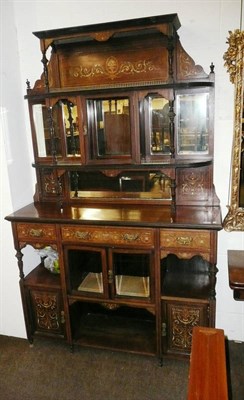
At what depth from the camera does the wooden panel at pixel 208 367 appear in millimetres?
1200

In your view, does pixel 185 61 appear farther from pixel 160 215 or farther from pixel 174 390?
pixel 174 390

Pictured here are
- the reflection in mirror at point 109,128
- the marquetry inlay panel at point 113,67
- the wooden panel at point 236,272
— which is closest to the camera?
the wooden panel at point 236,272

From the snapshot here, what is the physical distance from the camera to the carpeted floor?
2.02 metres

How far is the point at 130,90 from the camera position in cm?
203

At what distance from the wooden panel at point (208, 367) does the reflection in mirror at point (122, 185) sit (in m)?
1.04

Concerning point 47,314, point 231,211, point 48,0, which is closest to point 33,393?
point 47,314

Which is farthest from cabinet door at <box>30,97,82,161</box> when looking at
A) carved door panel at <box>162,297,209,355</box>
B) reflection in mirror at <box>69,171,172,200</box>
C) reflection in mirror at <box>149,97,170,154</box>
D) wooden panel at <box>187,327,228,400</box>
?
wooden panel at <box>187,327,228,400</box>

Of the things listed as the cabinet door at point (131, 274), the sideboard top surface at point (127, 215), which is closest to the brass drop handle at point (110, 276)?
the cabinet door at point (131, 274)

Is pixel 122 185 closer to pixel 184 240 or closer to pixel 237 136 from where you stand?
pixel 184 240

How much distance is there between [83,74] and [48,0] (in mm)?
599

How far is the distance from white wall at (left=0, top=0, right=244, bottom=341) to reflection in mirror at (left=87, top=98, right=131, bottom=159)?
1.82ft

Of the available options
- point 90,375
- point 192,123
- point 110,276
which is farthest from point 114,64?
point 90,375

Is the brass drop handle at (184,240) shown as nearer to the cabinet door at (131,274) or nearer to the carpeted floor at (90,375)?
the cabinet door at (131,274)

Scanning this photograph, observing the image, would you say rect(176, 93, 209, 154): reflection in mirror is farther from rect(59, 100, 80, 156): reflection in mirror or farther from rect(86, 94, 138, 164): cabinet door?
rect(59, 100, 80, 156): reflection in mirror
